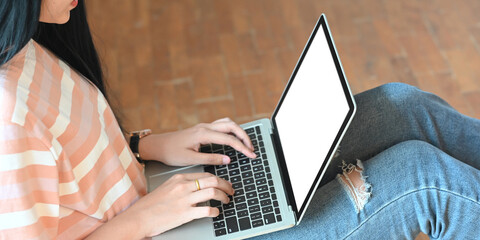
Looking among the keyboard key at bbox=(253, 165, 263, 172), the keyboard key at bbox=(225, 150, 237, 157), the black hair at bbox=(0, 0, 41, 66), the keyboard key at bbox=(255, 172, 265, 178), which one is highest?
the black hair at bbox=(0, 0, 41, 66)

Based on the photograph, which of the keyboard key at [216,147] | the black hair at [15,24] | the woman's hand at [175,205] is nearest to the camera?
the black hair at [15,24]

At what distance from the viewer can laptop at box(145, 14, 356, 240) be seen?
0.95 metres

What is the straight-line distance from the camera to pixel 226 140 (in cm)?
114

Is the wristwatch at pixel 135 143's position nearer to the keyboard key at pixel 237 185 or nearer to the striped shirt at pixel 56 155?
the striped shirt at pixel 56 155

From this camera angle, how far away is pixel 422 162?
1.04m

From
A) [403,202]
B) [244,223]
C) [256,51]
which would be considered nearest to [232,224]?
[244,223]

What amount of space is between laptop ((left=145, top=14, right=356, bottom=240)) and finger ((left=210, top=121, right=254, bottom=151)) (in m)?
0.03

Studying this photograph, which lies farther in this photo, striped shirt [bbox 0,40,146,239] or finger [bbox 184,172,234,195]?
finger [bbox 184,172,234,195]

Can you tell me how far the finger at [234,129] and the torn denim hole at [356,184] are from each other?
215 mm

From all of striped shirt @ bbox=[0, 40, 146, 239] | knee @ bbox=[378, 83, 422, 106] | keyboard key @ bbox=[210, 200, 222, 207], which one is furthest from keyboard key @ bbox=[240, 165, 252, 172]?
knee @ bbox=[378, 83, 422, 106]

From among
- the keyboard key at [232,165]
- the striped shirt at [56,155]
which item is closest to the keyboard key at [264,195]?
the keyboard key at [232,165]

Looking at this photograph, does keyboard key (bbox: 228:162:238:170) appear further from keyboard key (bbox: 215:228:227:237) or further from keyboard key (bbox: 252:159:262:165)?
keyboard key (bbox: 215:228:227:237)

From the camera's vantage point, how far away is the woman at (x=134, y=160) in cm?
80

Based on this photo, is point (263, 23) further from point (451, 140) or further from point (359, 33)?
point (451, 140)
